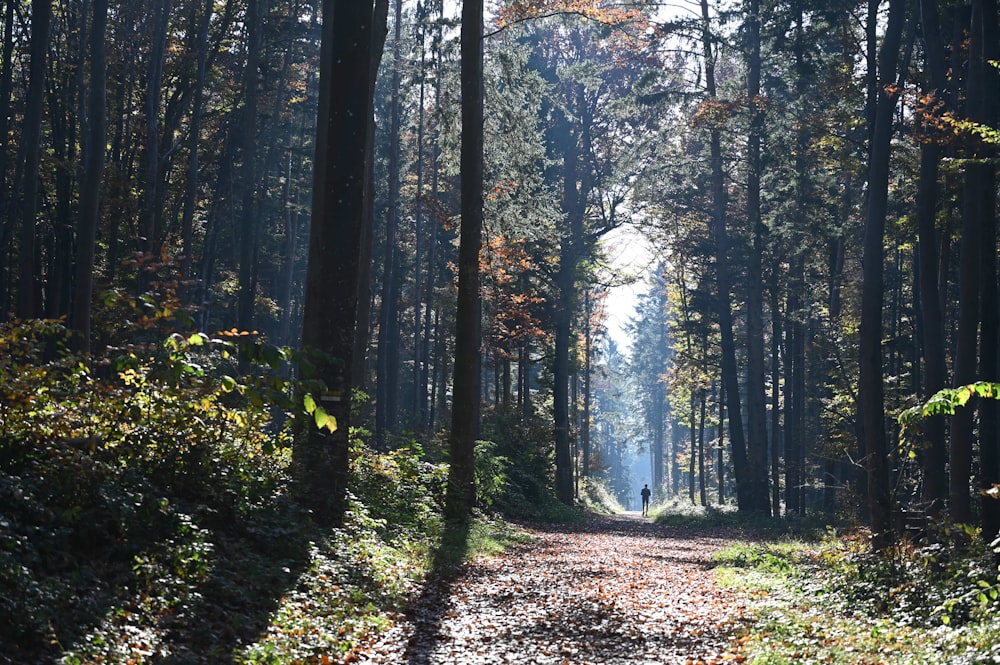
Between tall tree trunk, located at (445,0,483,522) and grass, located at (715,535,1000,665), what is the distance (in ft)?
19.5

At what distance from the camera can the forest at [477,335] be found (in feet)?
24.1

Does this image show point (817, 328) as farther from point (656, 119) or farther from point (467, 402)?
point (467, 402)

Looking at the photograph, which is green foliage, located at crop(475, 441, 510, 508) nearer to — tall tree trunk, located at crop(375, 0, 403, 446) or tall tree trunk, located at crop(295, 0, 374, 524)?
tall tree trunk, located at crop(295, 0, 374, 524)

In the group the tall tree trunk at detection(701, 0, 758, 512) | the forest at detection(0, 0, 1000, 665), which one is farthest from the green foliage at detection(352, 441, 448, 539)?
the tall tree trunk at detection(701, 0, 758, 512)

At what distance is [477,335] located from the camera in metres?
18.2

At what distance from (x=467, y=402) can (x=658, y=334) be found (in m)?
90.5

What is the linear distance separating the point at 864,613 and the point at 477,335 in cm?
1019

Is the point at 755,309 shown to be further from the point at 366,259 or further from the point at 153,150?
the point at 153,150

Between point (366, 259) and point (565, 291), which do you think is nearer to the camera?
point (366, 259)

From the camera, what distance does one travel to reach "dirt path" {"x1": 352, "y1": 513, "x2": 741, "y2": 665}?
25.3ft

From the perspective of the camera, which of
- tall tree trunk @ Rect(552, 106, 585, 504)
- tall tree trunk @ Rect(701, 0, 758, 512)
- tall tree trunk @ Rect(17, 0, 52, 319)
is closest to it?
tall tree trunk @ Rect(17, 0, 52, 319)

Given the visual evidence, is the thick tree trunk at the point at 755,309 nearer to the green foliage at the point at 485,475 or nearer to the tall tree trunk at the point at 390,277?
the tall tree trunk at the point at 390,277

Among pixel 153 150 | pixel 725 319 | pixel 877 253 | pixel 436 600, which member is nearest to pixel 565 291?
pixel 725 319

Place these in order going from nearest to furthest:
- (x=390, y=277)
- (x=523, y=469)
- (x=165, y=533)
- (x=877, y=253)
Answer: (x=165, y=533) → (x=877, y=253) → (x=523, y=469) → (x=390, y=277)
